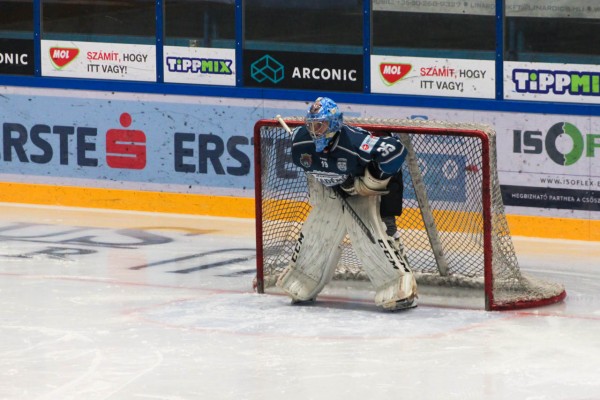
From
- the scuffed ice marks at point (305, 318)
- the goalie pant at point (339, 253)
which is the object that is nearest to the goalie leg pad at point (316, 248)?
the goalie pant at point (339, 253)

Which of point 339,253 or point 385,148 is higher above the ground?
point 385,148

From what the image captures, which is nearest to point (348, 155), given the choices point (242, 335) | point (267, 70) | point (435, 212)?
point (435, 212)

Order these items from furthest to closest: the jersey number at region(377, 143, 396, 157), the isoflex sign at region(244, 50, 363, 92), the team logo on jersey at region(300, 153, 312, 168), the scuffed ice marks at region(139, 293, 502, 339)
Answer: the isoflex sign at region(244, 50, 363, 92)
the team logo on jersey at region(300, 153, 312, 168)
the jersey number at region(377, 143, 396, 157)
the scuffed ice marks at region(139, 293, 502, 339)

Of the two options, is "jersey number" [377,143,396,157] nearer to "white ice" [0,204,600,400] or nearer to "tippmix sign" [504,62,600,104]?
"white ice" [0,204,600,400]

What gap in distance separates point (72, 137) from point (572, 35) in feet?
13.9

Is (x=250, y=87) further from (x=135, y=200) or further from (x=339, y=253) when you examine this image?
(x=339, y=253)

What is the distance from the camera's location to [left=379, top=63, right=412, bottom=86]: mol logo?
12205 mm

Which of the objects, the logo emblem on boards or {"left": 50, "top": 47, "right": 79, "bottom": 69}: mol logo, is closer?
the logo emblem on boards

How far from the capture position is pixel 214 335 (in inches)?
349

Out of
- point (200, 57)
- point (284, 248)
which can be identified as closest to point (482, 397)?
point (284, 248)

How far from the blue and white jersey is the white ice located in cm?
83

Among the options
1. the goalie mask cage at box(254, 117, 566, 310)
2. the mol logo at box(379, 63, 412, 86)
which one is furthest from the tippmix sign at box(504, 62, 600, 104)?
the goalie mask cage at box(254, 117, 566, 310)

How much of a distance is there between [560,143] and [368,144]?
2939mm

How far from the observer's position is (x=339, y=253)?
9594mm
